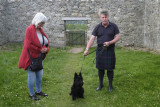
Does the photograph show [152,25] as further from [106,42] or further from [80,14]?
[106,42]

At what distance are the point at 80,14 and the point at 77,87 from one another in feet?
26.6

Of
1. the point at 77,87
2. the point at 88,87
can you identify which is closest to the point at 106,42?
the point at 77,87

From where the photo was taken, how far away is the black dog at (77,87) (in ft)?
14.3

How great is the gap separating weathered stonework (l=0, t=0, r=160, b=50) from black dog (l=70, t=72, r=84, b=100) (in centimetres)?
760

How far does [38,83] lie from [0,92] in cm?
108

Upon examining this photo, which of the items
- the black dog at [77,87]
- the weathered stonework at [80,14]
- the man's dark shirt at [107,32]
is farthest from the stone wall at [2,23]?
the man's dark shirt at [107,32]

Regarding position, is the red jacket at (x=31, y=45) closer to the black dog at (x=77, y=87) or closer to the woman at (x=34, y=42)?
the woman at (x=34, y=42)

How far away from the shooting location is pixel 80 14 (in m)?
11.8

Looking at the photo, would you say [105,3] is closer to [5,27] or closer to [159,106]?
[5,27]

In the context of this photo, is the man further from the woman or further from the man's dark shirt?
the woman

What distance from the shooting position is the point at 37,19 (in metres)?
4.01

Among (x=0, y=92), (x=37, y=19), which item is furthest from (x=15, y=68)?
(x=37, y=19)

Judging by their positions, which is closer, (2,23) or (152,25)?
(152,25)

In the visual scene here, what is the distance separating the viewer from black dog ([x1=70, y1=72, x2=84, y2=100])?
4344 millimetres
